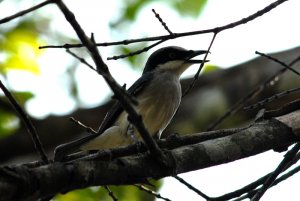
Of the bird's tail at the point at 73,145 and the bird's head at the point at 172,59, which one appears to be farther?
the bird's head at the point at 172,59

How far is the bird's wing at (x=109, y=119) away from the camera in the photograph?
4.69 m

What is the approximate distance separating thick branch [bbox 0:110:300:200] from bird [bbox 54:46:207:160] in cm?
163

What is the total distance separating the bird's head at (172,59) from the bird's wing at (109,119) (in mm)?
236

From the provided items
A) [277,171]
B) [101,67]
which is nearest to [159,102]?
[277,171]

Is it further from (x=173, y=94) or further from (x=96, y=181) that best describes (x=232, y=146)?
(x=173, y=94)

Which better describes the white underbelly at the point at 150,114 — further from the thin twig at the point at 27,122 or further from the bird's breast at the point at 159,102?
the thin twig at the point at 27,122

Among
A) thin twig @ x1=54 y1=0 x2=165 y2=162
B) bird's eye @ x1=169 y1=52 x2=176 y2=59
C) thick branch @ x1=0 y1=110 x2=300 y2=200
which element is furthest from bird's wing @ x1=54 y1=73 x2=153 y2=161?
thin twig @ x1=54 y1=0 x2=165 y2=162

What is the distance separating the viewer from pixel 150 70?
21.5 ft

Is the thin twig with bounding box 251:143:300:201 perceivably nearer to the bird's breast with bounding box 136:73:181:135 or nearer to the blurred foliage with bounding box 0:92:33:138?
the bird's breast with bounding box 136:73:181:135

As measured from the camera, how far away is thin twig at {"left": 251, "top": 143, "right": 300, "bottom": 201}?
339 centimetres

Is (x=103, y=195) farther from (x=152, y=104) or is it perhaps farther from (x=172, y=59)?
(x=172, y=59)

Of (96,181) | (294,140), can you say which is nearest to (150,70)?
(294,140)

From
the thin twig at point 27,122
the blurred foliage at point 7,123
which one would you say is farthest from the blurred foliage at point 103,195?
the thin twig at point 27,122

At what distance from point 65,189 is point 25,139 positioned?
3.51 metres
